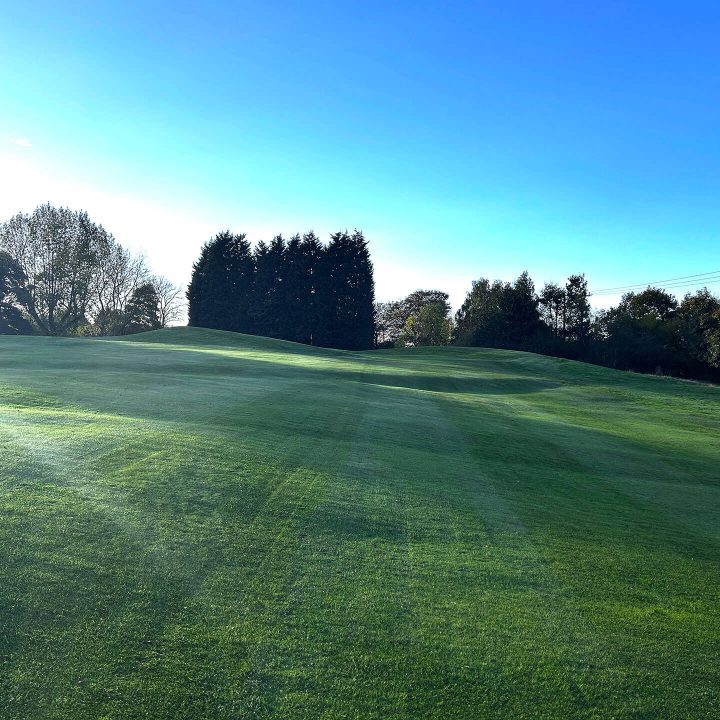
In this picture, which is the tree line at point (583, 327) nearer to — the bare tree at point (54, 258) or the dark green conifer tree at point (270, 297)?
the dark green conifer tree at point (270, 297)

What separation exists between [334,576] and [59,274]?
6535 cm

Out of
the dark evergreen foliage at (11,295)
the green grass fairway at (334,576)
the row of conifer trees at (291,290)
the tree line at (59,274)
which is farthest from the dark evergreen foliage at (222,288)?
the green grass fairway at (334,576)

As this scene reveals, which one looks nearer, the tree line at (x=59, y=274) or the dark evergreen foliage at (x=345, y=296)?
the tree line at (x=59, y=274)

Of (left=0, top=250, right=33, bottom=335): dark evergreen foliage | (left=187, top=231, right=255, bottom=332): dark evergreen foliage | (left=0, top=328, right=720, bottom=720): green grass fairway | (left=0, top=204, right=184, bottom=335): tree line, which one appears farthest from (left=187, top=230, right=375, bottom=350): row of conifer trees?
(left=0, top=328, right=720, bottom=720): green grass fairway

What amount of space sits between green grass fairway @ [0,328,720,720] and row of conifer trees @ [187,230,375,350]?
194 feet

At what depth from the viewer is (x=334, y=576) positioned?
4.87 metres

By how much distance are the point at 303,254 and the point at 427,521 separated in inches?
2677

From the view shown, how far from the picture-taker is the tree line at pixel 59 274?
60188 mm

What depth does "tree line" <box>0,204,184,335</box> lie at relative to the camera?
197 ft

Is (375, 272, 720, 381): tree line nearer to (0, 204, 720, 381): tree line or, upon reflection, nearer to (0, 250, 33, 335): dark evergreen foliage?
(0, 204, 720, 381): tree line

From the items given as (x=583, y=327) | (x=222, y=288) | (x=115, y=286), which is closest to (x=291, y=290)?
(x=222, y=288)

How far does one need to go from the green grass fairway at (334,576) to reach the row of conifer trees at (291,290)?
59164 mm

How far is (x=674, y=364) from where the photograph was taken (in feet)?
189

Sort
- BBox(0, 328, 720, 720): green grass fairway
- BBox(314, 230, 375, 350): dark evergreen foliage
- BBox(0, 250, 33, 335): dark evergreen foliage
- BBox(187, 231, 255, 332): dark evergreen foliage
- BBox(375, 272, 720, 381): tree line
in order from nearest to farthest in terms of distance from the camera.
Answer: BBox(0, 328, 720, 720): green grass fairway, BBox(375, 272, 720, 381): tree line, BBox(0, 250, 33, 335): dark evergreen foliage, BBox(314, 230, 375, 350): dark evergreen foliage, BBox(187, 231, 255, 332): dark evergreen foliage
